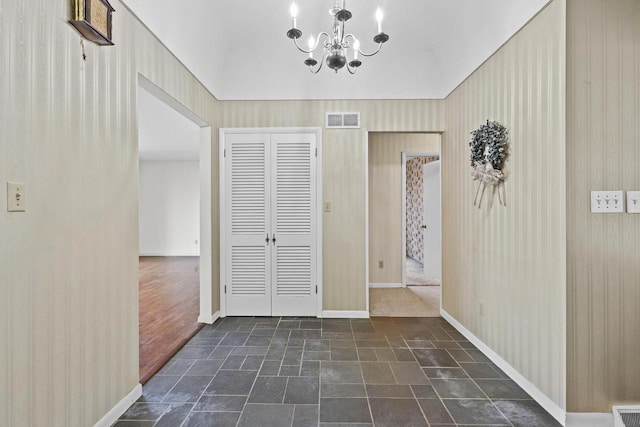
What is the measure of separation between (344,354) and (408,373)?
22.5 inches

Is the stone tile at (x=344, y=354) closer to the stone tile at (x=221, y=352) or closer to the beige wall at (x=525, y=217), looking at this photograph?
the stone tile at (x=221, y=352)

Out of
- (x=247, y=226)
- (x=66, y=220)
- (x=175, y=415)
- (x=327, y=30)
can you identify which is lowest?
(x=175, y=415)

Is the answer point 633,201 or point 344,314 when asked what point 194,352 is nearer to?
point 344,314

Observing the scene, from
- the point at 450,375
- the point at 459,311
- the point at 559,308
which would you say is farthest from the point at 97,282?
the point at 459,311

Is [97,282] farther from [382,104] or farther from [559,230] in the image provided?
[382,104]

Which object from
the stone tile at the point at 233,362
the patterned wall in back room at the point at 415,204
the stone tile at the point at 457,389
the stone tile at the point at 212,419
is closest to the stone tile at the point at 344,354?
the stone tile at the point at 457,389

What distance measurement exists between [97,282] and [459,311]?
320cm

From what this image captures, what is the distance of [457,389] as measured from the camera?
2184 mm

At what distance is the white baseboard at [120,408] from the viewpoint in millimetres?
1778

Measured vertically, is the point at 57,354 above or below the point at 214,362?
above

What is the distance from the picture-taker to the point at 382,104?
3.63 metres

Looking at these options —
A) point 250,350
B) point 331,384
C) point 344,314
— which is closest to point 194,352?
point 250,350

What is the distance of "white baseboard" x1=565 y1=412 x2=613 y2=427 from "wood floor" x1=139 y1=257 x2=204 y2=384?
285 centimetres

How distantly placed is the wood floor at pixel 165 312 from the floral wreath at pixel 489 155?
123 inches
